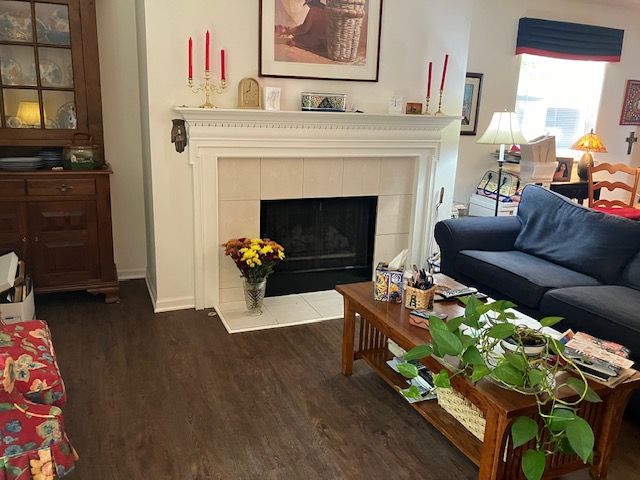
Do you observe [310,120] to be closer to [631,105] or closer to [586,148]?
[586,148]

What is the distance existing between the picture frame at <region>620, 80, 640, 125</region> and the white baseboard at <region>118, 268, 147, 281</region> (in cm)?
533

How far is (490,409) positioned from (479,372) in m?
0.14

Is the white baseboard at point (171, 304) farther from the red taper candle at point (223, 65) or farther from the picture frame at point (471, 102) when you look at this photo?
the picture frame at point (471, 102)

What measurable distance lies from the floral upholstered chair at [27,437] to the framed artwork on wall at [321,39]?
Result: 2.35 m

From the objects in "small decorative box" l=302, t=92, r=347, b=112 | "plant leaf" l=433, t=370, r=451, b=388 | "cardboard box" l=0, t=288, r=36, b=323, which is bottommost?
"cardboard box" l=0, t=288, r=36, b=323

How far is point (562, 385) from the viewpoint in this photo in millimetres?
1765

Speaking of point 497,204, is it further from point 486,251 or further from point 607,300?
point 607,300

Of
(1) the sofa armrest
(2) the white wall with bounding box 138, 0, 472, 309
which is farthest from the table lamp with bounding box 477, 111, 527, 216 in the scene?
(1) the sofa armrest

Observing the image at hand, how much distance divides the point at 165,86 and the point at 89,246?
113cm

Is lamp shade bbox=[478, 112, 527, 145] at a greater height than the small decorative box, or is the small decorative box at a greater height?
the small decorative box

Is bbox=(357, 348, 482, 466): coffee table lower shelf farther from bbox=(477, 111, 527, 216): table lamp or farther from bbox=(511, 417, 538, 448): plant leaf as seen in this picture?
bbox=(477, 111, 527, 216): table lamp

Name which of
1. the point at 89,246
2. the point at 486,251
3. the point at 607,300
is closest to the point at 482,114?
the point at 486,251

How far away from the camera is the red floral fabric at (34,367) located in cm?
175

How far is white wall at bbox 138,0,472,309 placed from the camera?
3.09m
